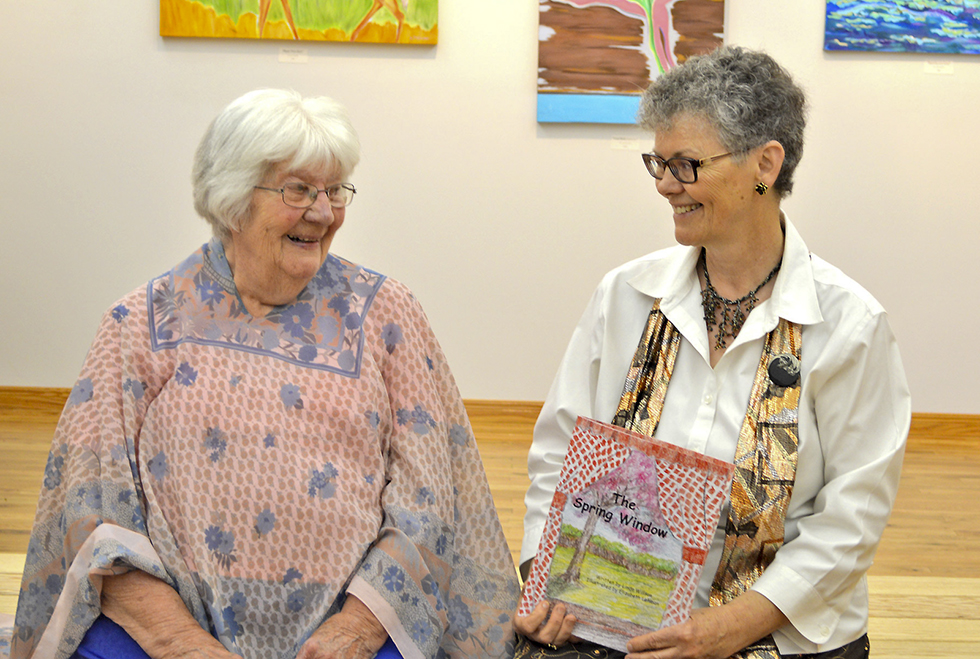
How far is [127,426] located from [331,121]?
25.1 inches

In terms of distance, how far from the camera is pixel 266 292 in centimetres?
169

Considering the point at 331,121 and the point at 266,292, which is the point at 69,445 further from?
the point at 331,121

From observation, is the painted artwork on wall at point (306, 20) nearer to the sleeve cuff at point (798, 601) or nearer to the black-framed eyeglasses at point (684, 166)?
the black-framed eyeglasses at point (684, 166)

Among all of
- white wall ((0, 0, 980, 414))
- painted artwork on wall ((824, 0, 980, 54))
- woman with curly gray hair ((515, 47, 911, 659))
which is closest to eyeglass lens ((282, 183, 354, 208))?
woman with curly gray hair ((515, 47, 911, 659))

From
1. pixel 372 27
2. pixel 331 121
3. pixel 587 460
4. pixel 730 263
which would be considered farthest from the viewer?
pixel 372 27

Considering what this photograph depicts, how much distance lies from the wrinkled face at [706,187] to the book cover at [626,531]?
1.47ft

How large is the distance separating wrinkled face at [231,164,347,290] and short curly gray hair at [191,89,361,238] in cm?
2

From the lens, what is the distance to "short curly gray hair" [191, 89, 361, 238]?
1.61 metres

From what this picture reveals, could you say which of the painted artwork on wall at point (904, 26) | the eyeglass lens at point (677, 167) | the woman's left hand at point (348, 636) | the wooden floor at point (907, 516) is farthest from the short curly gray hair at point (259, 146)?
the painted artwork on wall at point (904, 26)

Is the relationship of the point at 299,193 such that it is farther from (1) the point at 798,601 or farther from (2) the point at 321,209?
(1) the point at 798,601

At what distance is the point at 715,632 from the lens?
1543 millimetres

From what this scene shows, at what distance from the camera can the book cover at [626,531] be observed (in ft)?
4.92

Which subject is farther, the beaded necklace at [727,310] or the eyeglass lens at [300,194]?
the beaded necklace at [727,310]

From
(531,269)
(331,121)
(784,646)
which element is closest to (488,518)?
(784,646)
